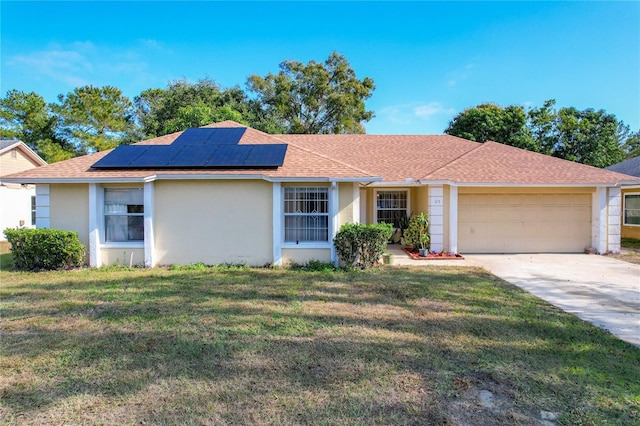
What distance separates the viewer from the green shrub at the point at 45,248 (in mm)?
9109

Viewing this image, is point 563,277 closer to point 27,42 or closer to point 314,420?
point 314,420

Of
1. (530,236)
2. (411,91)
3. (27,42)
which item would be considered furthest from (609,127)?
(27,42)

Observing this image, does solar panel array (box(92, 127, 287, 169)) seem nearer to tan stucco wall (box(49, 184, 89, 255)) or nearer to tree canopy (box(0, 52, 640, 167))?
tan stucco wall (box(49, 184, 89, 255))

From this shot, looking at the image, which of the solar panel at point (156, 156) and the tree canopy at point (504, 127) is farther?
the tree canopy at point (504, 127)

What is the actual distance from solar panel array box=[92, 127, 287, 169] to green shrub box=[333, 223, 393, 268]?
2.86m

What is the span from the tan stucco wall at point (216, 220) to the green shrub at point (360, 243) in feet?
6.97

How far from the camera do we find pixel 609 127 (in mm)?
23359

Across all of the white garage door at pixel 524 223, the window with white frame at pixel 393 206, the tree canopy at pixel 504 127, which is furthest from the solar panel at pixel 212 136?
the tree canopy at pixel 504 127

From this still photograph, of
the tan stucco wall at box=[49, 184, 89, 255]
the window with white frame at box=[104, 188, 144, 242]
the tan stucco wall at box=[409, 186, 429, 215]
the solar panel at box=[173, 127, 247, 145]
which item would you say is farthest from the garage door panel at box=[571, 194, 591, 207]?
the tan stucco wall at box=[49, 184, 89, 255]

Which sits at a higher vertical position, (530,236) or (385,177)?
(385,177)

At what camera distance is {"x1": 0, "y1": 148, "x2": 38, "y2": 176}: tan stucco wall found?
17.2m

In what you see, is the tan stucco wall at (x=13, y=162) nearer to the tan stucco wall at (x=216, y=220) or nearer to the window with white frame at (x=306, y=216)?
the tan stucco wall at (x=216, y=220)

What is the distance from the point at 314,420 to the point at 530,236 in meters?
12.4

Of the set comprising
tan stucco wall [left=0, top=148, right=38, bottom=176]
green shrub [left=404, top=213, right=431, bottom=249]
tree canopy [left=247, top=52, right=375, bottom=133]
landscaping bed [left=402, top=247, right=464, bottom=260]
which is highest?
tree canopy [left=247, top=52, right=375, bottom=133]
